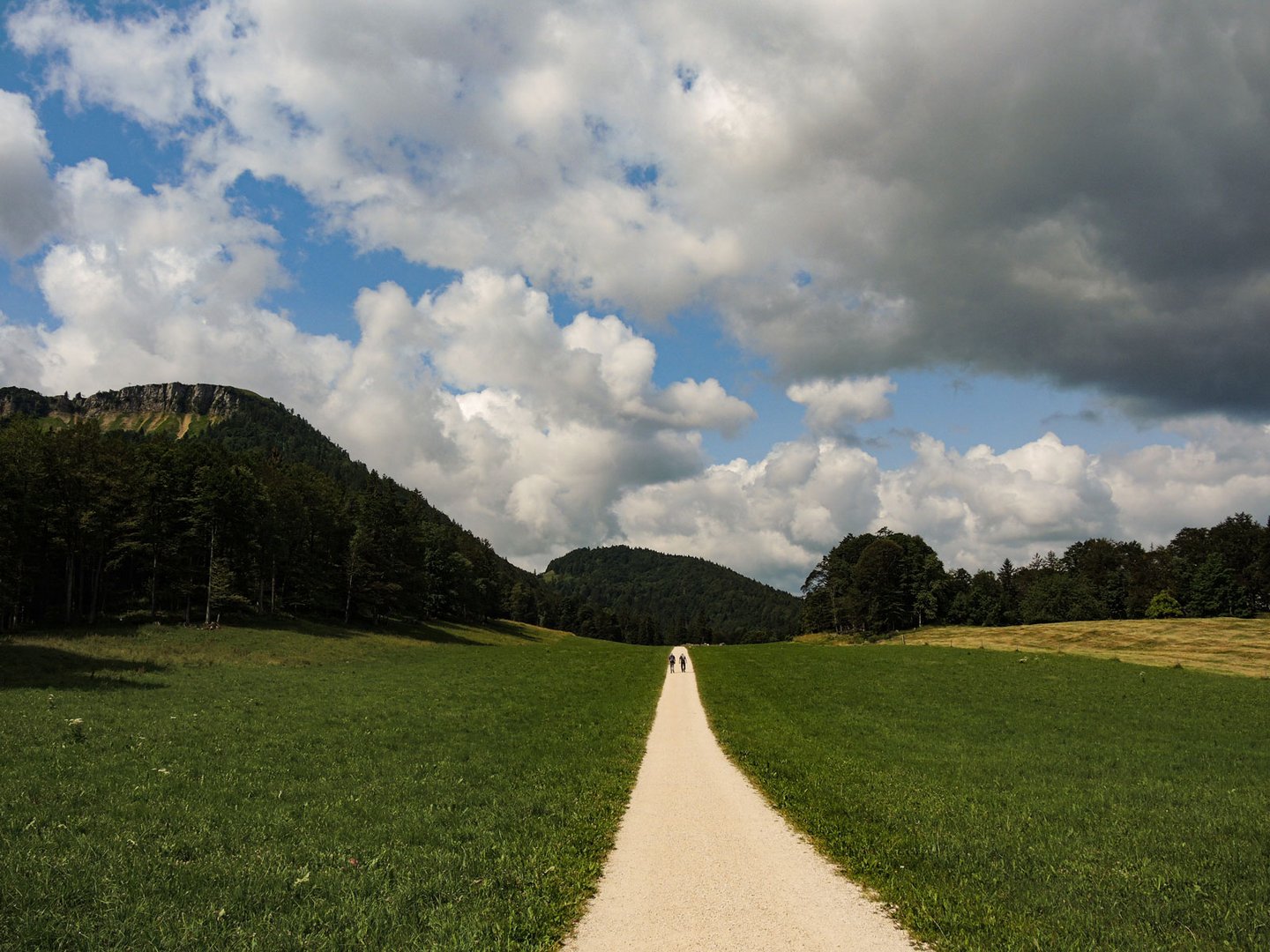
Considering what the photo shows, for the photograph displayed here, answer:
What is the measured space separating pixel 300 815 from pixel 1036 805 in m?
15.6

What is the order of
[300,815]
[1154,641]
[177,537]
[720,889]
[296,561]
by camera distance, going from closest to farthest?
1. [720,889]
2. [300,815]
3. [177,537]
4. [1154,641]
5. [296,561]

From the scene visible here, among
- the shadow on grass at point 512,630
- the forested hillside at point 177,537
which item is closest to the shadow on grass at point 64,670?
the forested hillside at point 177,537

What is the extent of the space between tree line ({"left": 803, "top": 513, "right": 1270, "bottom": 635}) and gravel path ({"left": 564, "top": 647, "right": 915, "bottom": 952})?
102571 mm

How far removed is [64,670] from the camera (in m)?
37.2

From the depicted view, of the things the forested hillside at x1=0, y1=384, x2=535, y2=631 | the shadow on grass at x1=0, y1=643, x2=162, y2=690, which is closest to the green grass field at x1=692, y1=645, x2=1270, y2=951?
the shadow on grass at x1=0, y1=643, x2=162, y2=690

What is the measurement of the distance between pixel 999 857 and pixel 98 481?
7536 cm

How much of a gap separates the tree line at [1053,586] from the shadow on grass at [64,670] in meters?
98.6

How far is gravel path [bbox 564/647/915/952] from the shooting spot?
8211 mm

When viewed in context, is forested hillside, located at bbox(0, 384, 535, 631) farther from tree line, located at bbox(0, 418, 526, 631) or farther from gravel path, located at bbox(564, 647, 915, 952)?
gravel path, located at bbox(564, 647, 915, 952)

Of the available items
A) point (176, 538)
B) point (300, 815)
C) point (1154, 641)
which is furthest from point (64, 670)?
point (1154, 641)

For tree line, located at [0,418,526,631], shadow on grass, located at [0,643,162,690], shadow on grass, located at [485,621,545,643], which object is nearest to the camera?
shadow on grass, located at [0,643,162,690]

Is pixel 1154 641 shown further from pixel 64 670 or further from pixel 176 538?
pixel 176 538

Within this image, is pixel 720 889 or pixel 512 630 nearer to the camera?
pixel 720 889

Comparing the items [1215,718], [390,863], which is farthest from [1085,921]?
[1215,718]
